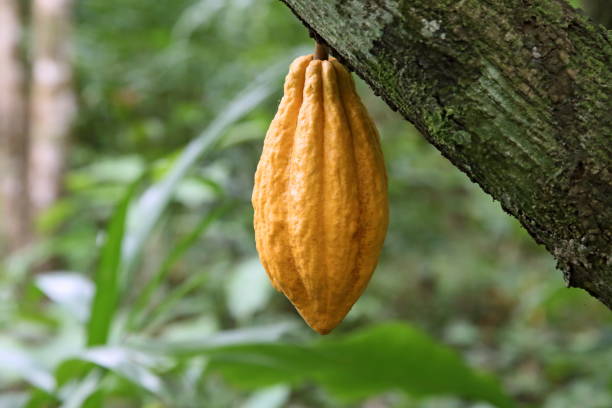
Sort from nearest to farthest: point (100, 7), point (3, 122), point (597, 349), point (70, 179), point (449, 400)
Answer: point (597, 349)
point (449, 400)
point (70, 179)
point (3, 122)
point (100, 7)

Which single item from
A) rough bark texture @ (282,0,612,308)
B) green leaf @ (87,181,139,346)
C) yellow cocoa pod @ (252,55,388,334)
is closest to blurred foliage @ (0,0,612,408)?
green leaf @ (87,181,139,346)

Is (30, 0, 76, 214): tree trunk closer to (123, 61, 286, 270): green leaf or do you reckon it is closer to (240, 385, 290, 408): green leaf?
(240, 385, 290, 408): green leaf

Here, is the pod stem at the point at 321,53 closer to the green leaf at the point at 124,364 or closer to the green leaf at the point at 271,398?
the green leaf at the point at 124,364

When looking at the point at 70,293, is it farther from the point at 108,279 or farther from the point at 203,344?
the point at 203,344

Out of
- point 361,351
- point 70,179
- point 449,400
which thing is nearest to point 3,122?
point 70,179

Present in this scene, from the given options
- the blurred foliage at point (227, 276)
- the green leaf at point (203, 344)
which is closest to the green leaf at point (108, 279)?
the blurred foliage at point (227, 276)

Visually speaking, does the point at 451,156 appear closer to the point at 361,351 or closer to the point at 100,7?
the point at 361,351
